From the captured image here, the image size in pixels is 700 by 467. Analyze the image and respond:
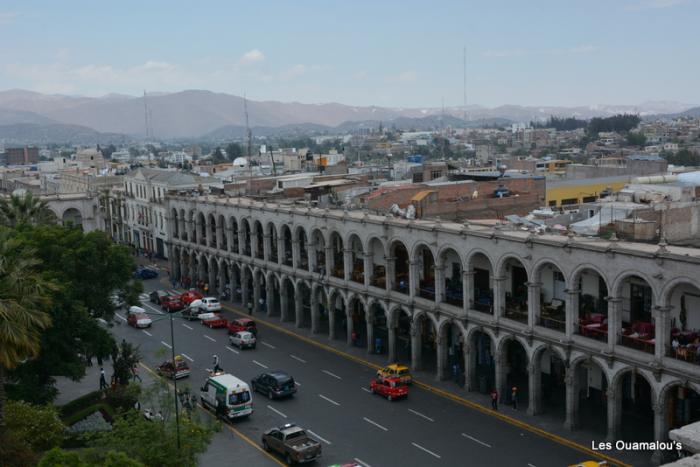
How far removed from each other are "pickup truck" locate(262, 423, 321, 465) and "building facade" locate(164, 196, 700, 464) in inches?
503

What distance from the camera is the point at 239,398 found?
41.8 meters

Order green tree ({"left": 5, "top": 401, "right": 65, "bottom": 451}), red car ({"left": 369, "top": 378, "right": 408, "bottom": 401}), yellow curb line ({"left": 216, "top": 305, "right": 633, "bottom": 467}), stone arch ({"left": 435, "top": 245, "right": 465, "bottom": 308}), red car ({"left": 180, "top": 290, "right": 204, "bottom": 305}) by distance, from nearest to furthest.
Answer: green tree ({"left": 5, "top": 401, "right": 65, "bottom": 451}), yellow curb line ({"left": 216, "top": 305, "right": 633, "bottom": 467}), red car ({"left": 369, "top": 378, "right": 408, "bottom": 401}), stone arch ({"left": 435, "top": 245, "right": 465, "bottom": 308}), red car ({"left": 180, "top": 290, "right": 204, "bottom": 305})

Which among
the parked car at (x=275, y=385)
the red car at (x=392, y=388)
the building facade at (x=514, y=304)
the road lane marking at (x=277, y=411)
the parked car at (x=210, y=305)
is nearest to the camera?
the building facade at (x=514, y=304)

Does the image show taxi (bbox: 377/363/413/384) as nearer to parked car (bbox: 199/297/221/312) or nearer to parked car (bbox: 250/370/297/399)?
parked car (bbox: 250/370/297/399)

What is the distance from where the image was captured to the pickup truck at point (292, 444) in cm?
3522

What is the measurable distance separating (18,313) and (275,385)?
17.6 m

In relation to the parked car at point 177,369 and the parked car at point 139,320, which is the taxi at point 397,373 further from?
the parked car at point 139,320

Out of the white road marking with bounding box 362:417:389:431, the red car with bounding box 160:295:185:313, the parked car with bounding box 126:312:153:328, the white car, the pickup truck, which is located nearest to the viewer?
the pickup truck

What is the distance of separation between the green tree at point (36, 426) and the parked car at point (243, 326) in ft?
80.4

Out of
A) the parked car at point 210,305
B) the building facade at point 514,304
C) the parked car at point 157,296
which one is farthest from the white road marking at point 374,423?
the parked car at point 157,296

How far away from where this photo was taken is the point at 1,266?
111 feet

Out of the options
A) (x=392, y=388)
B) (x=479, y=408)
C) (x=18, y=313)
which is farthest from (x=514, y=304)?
(x=18, y=313)

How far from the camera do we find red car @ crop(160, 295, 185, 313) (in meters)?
→ 68.7

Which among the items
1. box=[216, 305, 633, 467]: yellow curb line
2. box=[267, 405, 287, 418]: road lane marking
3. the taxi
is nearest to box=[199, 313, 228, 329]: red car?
box=[216, 305, 633, 467]: yellow curb line
